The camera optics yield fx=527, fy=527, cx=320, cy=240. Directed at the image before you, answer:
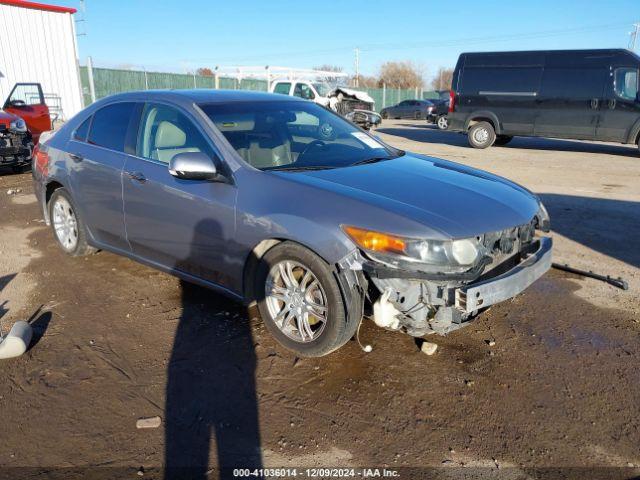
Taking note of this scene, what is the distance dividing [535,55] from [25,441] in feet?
47.4

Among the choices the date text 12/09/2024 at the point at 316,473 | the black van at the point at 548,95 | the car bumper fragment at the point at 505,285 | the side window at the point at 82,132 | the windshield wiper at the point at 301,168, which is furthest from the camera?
the black van at the point at 548,95

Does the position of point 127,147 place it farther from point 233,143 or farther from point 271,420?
point 271,420

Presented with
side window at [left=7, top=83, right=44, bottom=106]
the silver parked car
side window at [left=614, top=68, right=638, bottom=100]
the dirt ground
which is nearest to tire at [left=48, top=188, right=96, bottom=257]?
the silver parked car

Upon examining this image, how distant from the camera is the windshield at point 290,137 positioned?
3.75 meters

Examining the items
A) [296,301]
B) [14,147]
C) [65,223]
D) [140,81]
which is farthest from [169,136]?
[140,81]

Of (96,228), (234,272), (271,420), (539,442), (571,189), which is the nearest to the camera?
(539,442)

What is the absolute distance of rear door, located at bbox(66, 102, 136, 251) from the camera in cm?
434

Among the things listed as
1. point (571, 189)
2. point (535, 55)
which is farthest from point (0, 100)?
point (571, 189)

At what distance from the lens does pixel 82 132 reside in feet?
16.0

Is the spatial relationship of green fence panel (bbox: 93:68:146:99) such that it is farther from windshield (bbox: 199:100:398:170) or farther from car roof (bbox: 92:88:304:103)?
windshield (bbox: 199:100:398:170)

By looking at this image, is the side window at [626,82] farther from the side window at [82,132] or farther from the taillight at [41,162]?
the taillight at [41,162]

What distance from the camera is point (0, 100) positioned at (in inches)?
832

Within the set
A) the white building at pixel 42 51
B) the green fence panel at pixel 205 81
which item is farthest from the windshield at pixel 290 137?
the green fence panel at pixel 205 81

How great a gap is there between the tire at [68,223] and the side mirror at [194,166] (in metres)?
1.92
